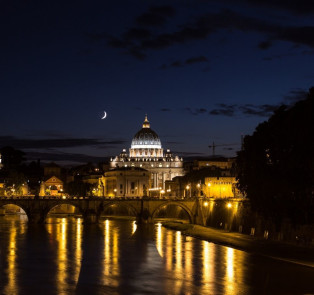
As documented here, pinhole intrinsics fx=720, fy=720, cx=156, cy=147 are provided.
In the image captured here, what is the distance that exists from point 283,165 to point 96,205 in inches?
1930

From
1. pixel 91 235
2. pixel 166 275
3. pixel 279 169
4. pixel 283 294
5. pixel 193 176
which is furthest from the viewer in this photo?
pixel 193 176

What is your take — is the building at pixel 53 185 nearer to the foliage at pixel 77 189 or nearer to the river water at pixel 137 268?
the foliage at pixel 77 189

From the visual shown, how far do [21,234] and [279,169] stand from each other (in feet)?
106

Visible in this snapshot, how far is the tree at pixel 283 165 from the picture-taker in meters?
56.7

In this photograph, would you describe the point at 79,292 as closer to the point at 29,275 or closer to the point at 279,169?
the point at 29,275

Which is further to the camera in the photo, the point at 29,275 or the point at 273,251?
the point at 273,251

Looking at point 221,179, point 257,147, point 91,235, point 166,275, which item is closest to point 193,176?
point 221,179

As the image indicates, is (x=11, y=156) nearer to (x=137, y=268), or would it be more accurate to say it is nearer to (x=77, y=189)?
(x=77, y=189)

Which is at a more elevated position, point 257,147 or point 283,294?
point 257,147

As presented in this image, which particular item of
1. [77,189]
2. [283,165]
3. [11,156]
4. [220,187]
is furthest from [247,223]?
[11,156]

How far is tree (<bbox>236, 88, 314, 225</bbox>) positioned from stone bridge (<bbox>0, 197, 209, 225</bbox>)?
32.1 meters

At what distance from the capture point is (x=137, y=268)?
50.9 metres

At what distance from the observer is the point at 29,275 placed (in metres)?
47.3

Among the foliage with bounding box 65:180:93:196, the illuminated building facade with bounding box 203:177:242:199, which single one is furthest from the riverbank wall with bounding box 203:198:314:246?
the foliage with bounding box 65:180:93:196
